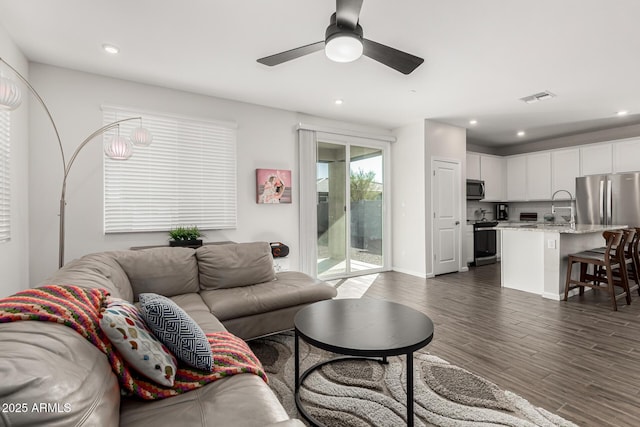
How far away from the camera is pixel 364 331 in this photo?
5.59ft

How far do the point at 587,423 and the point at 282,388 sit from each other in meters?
1.72

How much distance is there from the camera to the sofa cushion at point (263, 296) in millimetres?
2424

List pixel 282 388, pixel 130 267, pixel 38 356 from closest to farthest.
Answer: pixel 38 356 < pixel 282 388 < pixel 130 267

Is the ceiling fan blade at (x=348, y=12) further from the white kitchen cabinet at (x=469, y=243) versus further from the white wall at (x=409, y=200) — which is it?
the white kitchen cabinet at (x=469, y=243)

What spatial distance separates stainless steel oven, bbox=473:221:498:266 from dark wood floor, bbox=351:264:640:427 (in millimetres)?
2078

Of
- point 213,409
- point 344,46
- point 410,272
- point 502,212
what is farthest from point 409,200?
point 213,409

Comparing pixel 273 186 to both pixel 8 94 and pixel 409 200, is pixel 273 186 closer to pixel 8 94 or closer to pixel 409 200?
pixel 409 200

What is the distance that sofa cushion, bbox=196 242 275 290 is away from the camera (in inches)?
111


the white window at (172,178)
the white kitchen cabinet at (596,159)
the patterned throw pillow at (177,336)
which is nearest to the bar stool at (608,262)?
the white kitchen cabinet at (596,159)

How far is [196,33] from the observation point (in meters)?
2.66

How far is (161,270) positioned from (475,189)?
6.07m

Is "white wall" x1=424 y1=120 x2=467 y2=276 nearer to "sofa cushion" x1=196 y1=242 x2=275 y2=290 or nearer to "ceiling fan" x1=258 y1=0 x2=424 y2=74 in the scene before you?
"ceiling fan" x1=258 y1=0 x2=424 y2=74

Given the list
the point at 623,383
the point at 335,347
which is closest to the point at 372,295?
the point at 623,383

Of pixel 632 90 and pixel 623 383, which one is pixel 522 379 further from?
pixel 632 90
